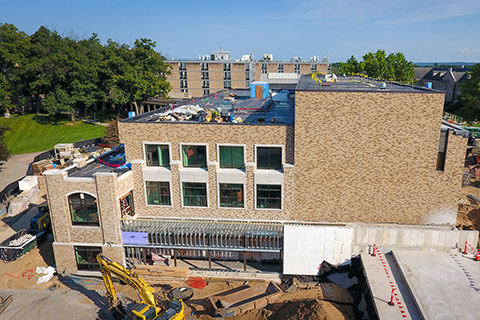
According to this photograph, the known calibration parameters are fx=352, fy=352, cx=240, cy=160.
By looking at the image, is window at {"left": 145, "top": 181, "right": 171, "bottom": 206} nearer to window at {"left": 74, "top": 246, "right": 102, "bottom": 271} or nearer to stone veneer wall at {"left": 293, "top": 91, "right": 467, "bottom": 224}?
window at {"left": 74, "top": 246, "right": 102, "bottom": 271}

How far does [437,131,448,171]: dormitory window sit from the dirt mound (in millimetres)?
12965

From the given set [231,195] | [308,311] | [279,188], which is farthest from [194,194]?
[308,311]

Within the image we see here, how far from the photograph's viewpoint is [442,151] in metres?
25.3

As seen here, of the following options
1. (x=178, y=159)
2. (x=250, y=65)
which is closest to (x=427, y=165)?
(x=178, y=159)

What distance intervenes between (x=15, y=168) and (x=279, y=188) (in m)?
47.3

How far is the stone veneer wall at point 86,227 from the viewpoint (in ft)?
84.6

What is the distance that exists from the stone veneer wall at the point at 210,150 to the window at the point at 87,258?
4.48m

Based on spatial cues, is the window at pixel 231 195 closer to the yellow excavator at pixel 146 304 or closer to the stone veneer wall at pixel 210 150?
the stone veneer wall at pixel 210 150

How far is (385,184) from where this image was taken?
26156mm

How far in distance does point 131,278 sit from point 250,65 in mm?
87062

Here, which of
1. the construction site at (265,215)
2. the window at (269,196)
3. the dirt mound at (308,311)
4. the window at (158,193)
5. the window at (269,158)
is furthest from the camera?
the window at (158,193)

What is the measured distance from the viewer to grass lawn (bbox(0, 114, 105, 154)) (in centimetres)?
6781

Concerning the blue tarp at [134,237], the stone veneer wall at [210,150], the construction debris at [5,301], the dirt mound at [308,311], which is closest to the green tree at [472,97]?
the stone veneer wall at [210,150]

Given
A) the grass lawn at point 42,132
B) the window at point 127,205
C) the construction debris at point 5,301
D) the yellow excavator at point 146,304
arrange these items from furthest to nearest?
the grass lawn at point 42,132, the window at point 127,205, the construction debris at point 5,301, the yellow excavator at point 146,304
